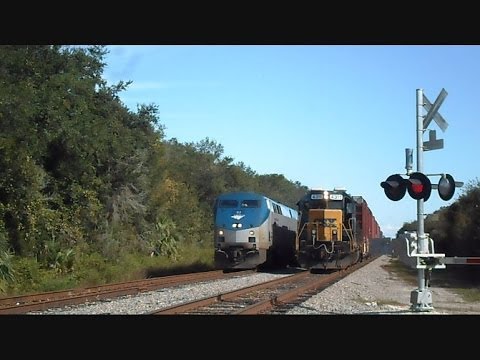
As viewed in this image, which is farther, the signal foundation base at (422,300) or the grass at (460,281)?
the grass at (460,281)

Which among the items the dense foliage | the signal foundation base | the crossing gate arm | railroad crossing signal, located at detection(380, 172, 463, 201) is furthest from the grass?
the dense foliage

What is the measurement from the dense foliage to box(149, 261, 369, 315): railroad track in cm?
757

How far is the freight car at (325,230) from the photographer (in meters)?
29.9

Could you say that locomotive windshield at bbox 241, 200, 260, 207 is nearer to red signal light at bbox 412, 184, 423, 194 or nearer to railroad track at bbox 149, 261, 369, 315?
railroad track at bbox 149, 261, 369, 315

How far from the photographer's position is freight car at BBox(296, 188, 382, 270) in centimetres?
2988

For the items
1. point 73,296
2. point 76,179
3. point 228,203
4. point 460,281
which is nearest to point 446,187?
point 73,296

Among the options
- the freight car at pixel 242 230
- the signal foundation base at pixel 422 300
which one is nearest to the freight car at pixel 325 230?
the freight car at pixel 242 230

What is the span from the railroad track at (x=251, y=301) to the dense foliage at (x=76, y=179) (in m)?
7.57

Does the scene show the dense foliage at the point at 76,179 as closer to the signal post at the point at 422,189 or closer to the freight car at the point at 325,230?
the freight car at the point at 325,230

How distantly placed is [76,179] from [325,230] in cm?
1149

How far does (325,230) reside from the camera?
2983cm

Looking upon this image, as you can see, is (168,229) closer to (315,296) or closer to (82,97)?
(82,97)

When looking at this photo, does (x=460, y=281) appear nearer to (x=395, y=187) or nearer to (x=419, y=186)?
(x=419, y=186)
